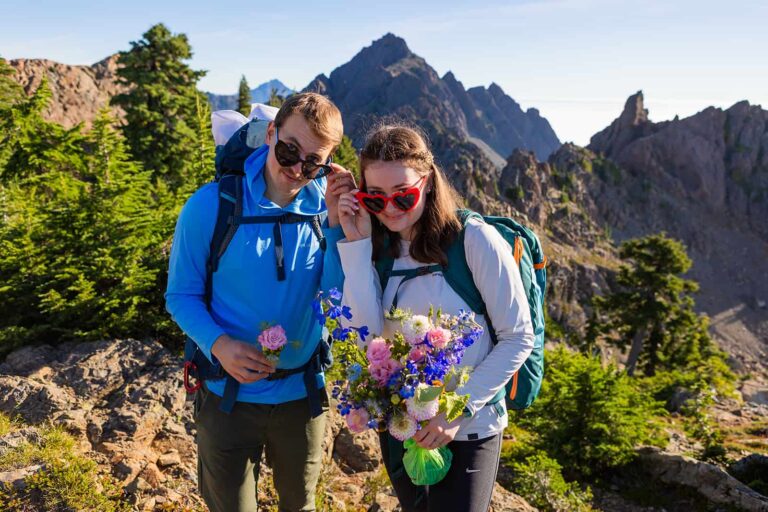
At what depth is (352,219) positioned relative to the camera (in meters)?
2.74

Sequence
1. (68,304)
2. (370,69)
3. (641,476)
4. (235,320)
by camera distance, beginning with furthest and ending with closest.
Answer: (370,69) < (641,476) < (68,304) < (235,320)

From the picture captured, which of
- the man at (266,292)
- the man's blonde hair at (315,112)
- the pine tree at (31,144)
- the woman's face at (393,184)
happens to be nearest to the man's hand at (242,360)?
the man at (266,292)

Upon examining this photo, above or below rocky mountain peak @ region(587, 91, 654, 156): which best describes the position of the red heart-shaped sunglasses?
below

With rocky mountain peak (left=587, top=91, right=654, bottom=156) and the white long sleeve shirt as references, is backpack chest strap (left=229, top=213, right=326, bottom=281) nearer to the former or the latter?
the white long sleeve shirt

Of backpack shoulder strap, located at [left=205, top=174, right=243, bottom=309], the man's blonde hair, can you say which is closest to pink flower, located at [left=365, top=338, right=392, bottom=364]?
backpack shoulder strap, located at [left=205, top=174, right=243, bottom=309]

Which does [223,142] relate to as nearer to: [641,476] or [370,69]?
[641,476]

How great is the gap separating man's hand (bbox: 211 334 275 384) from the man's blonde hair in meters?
1.20

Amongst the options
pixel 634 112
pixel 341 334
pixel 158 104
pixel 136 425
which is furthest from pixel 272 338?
pixel 634 112

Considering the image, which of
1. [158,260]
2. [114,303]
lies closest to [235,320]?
[114,303]

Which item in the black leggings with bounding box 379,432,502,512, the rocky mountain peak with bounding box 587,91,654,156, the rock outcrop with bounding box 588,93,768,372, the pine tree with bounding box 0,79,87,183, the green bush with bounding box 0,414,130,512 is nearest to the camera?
the black leggings with bounding box 379,432,502,512

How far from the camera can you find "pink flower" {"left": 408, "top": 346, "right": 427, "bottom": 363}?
218 centimetres

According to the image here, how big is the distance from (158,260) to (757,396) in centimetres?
3779

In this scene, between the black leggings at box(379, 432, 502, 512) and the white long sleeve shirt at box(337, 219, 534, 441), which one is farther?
the black leggings at box(379, 432, 502, 512)

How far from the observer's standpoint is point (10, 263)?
6828mm
